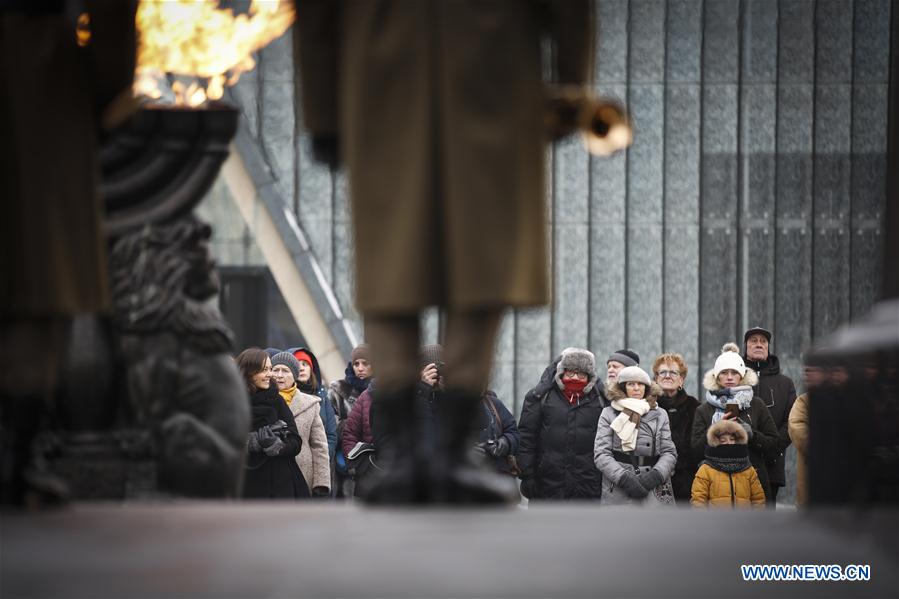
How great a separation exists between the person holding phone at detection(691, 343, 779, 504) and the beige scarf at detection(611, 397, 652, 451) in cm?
53

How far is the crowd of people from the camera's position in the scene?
36.4 feet

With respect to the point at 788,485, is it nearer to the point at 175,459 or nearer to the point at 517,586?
the point at 175,459

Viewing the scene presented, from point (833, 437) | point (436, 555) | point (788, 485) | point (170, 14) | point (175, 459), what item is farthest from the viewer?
point (788, 485)

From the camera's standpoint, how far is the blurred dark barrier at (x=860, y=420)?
4.97 m

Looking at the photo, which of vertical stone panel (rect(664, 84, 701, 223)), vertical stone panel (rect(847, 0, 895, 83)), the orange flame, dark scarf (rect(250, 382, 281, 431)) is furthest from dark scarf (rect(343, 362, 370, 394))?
vertical stone panel (rect(847, 0, 895, 83))

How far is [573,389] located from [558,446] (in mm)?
426

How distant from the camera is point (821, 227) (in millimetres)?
19438

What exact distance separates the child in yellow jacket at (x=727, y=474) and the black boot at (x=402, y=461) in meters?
6.56

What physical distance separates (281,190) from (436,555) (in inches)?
599

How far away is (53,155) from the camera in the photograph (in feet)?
17.6

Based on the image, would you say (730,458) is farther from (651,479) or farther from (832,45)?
(832,45)

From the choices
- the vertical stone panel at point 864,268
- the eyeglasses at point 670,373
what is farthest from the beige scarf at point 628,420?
the vertical stone panel at point 864,268

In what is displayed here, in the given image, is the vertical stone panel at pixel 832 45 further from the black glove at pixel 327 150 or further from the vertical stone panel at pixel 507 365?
the black glove at pixel 327 150

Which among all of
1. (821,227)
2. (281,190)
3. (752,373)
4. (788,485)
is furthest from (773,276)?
(752,373)
